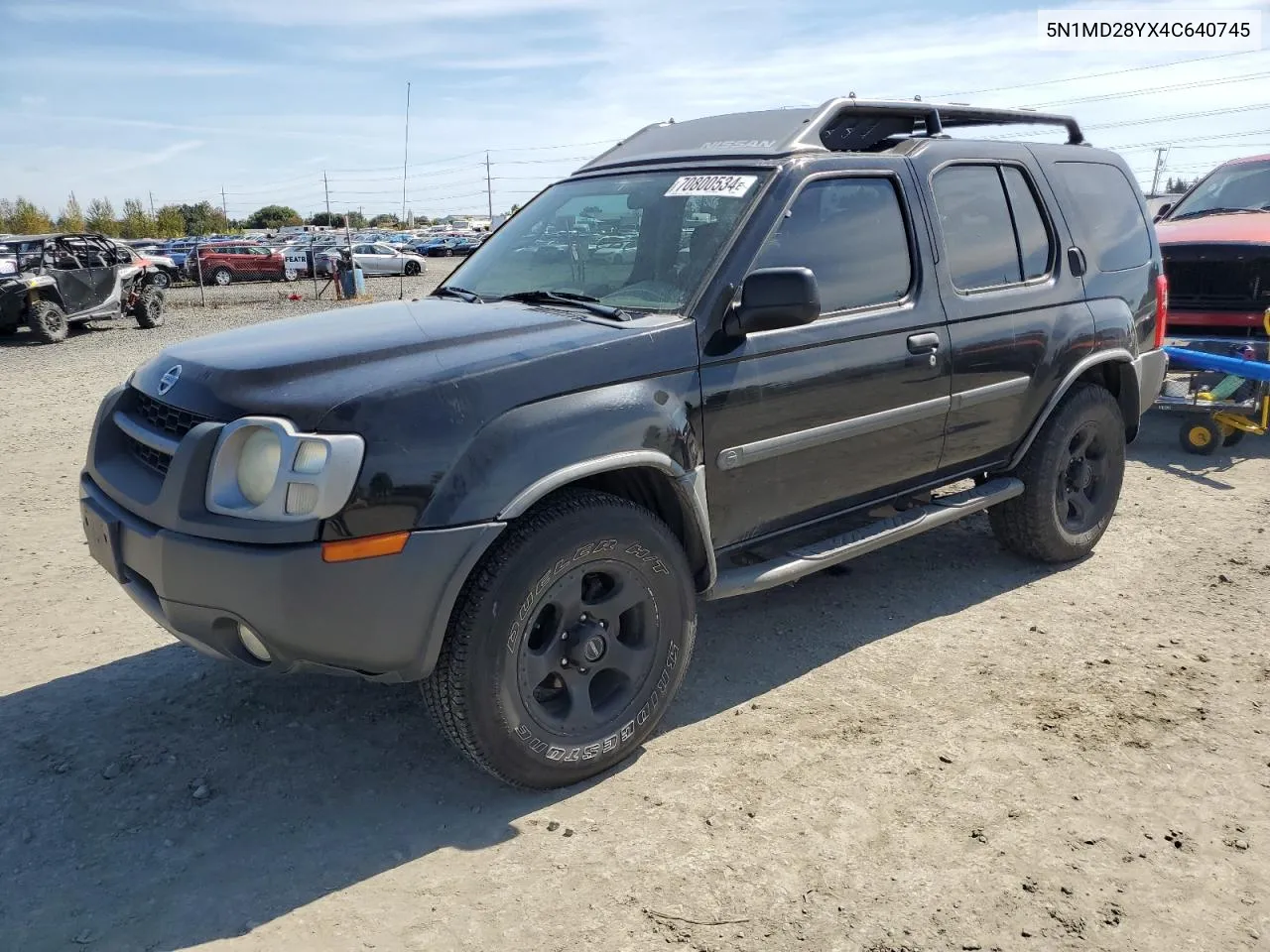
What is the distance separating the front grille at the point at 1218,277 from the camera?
7777 millimetres

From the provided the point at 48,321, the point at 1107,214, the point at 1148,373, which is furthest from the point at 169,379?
the point at 48,321

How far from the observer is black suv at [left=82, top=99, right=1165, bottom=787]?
2729mm

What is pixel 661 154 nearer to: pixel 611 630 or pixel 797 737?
pixel 611 630

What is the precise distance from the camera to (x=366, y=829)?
302 cm

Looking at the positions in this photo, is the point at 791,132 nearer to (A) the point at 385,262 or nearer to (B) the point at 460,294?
(B) the point at 460,294

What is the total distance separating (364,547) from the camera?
2668mm

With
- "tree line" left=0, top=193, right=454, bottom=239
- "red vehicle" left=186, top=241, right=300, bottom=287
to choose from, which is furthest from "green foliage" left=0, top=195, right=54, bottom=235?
"red vehicle" left=186, top=241, right=300, bottom=287

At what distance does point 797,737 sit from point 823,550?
0.75 metres

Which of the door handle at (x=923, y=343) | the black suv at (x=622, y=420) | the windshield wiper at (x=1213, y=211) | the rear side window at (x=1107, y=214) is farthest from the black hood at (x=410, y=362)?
the windshield wiper at (x=1213, y=211)

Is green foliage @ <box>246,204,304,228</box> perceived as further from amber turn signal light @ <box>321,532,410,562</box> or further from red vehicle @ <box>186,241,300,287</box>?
amber turn signal light @ <box>321,532,410,562</box>

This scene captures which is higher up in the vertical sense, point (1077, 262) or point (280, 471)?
point (1077, 262)

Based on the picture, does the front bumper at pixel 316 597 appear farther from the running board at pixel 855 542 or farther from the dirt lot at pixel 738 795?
the running board at pixel 855 542

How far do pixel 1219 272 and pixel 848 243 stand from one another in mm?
5728

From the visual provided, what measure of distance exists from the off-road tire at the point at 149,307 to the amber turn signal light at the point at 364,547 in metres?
17.6
